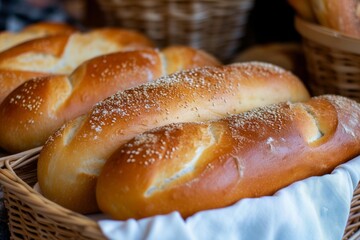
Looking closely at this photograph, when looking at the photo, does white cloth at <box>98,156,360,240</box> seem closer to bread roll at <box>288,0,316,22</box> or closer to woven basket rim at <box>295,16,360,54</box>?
woven basket rim at <box>295,16,360,54</box>

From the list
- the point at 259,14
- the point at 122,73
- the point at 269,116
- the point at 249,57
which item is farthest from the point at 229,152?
the point at 259,14

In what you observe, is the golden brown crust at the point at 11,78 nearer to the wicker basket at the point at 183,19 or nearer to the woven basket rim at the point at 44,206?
the woven basket rim at the point at 44,206

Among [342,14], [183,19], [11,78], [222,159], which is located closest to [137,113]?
[222,159]

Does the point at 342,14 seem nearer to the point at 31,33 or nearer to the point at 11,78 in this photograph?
the point at 11,78

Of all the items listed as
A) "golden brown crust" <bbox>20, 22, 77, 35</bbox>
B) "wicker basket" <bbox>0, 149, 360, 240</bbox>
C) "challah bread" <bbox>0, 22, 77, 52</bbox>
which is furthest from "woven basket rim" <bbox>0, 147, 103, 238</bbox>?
"golden brown crust" <bbox>20, 22, 77, 35</bbox>

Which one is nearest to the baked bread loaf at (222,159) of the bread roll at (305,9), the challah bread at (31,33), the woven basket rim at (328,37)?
the woven basket rim at (328,37)
